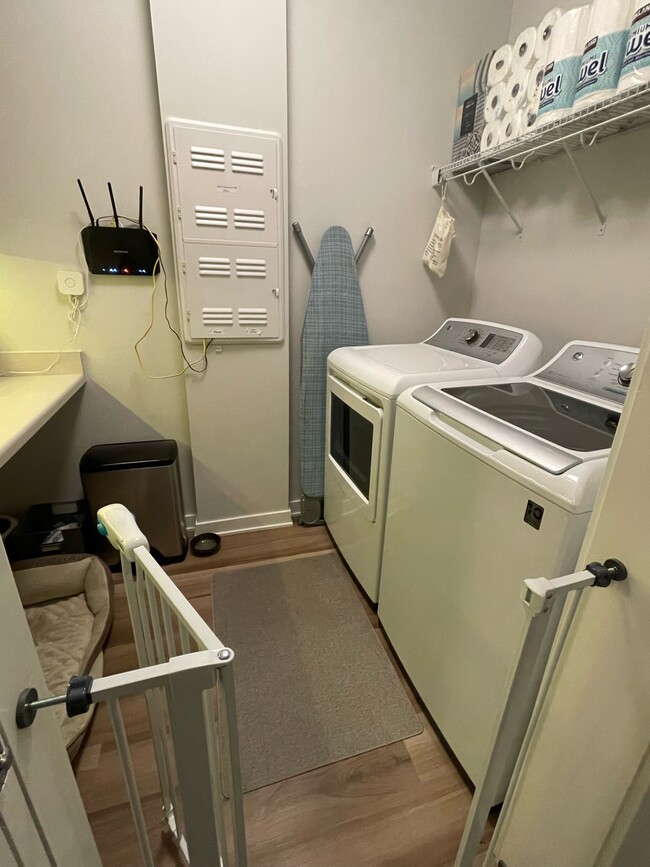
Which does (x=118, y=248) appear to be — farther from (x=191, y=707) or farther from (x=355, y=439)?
(x=191, y=707)

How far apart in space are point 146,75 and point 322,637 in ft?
7.39

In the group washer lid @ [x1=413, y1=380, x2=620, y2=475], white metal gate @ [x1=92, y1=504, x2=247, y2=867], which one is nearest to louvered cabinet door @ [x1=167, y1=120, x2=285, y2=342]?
washer lid @ [x1=413, y1=380, x2=620, y2=475]

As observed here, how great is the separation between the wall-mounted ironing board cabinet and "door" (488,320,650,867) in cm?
102

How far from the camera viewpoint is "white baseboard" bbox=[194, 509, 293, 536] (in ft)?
7.19

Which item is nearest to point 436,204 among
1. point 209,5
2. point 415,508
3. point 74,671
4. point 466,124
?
point 466,124

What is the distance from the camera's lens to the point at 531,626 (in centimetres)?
64

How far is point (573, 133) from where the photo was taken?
1.32 m

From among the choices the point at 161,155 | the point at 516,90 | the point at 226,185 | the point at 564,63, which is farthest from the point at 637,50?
the point at 161,155

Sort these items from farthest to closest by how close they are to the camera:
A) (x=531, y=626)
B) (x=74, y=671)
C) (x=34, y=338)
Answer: (x=34, y=338), (x=74, y=671), (x=531, y=626)

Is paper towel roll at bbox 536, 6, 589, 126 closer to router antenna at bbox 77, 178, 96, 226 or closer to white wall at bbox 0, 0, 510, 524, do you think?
white wall at bbox 0, 0, 510, 524

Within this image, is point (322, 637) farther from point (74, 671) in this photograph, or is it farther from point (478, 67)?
point (478, 67)

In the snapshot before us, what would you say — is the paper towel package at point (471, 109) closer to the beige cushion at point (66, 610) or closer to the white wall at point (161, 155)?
the white wall at point (161, 155)

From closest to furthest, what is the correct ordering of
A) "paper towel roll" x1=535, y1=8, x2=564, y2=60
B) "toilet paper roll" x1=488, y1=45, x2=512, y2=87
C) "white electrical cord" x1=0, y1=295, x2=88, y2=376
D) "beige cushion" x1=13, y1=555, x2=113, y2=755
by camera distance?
"paper towel roll" x1=535, y1=8, x2=564, y2=60, "beige cushion" x1=13, y1=555, x2=113, y2=755, "toilet paper roll" x1=488, y1=45, x2=512, y2=87, "white electrical cord" x1=0, y1=295, x2=88, y2=376

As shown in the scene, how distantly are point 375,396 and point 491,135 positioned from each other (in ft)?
3.73
